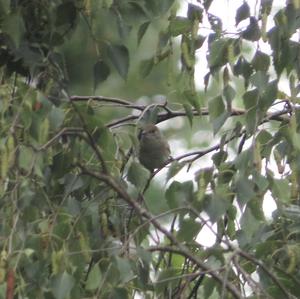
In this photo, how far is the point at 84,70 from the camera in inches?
248

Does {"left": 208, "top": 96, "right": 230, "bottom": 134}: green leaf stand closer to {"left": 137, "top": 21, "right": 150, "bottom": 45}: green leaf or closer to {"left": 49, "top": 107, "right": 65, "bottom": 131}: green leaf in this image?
{"left": 137, "top": 21, "right": 150, "bottom": 45}: green leaf

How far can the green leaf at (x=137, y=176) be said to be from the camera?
2.36 m

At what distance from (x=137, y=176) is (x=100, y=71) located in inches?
9.3

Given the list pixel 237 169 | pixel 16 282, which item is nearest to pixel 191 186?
pixel 237 169

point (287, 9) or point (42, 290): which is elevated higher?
point (287, 9)

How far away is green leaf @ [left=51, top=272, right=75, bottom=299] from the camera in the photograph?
6.71ft

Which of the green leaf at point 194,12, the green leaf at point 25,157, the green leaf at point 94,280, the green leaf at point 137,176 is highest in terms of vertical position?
the green leaf at point 194,12

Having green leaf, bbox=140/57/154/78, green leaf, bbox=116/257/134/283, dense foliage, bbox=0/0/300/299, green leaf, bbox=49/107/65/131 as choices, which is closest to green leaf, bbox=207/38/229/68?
dense foliage, bbox=0/0/300/299

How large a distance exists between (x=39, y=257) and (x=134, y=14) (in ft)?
1.89

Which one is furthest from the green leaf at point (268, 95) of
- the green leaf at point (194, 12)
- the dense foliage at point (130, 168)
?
the green leaf at point (194, 12)

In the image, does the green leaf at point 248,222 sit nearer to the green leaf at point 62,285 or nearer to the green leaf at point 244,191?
the green leaf at point 244,191

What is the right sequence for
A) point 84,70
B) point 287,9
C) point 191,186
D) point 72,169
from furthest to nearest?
point 84,70
point 72,169
point 287,9
point 191,186

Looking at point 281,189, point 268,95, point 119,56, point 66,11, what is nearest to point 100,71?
point 119,56

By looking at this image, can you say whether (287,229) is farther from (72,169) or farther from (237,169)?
(72,169)
